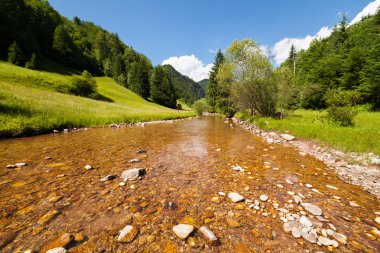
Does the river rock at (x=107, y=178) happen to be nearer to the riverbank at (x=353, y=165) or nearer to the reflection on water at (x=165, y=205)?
the reflection on water at (x=165, y=205)

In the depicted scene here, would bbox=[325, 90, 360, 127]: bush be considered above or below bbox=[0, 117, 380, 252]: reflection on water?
above

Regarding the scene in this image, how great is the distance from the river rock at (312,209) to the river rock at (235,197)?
4.61ft

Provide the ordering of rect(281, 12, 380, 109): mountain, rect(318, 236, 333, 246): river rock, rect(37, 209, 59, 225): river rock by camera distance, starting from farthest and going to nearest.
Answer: rect(281, 12, 380, 109): mountain, rect(37, 209, 59, 225): river rock, rect(318, 236, 333, 246): river rock

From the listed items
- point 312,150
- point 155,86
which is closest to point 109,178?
point 312,150

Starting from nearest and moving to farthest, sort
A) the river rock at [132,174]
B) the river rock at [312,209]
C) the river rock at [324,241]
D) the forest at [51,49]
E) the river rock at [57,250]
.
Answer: the river rock at [57,250] → the river rock at [324,241] → the river rock at [312,209] → the river rock at [132,174] → the forest at [51,49]

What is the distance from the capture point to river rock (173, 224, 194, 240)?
114 inches

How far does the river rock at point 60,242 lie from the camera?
2570 millimetres

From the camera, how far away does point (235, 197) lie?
4.19 metres

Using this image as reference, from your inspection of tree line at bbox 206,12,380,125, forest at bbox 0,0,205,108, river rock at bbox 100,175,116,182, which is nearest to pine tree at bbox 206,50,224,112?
tree line at bbox 206,12,380,125

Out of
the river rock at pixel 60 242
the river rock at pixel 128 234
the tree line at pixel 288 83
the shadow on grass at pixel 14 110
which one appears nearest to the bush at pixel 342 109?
the tree line at pixel 288 83

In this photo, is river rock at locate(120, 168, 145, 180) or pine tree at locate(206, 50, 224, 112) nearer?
river rock at locate(120, 168, 145, 180)

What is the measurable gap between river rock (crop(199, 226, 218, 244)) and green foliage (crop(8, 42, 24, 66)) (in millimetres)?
61272

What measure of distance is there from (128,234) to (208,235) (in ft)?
4.67

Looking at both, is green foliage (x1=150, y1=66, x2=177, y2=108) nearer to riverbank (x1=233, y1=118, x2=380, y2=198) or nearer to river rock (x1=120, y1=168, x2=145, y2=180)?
riverbank (x1=233, y1=118, x2=380, y2=198)
